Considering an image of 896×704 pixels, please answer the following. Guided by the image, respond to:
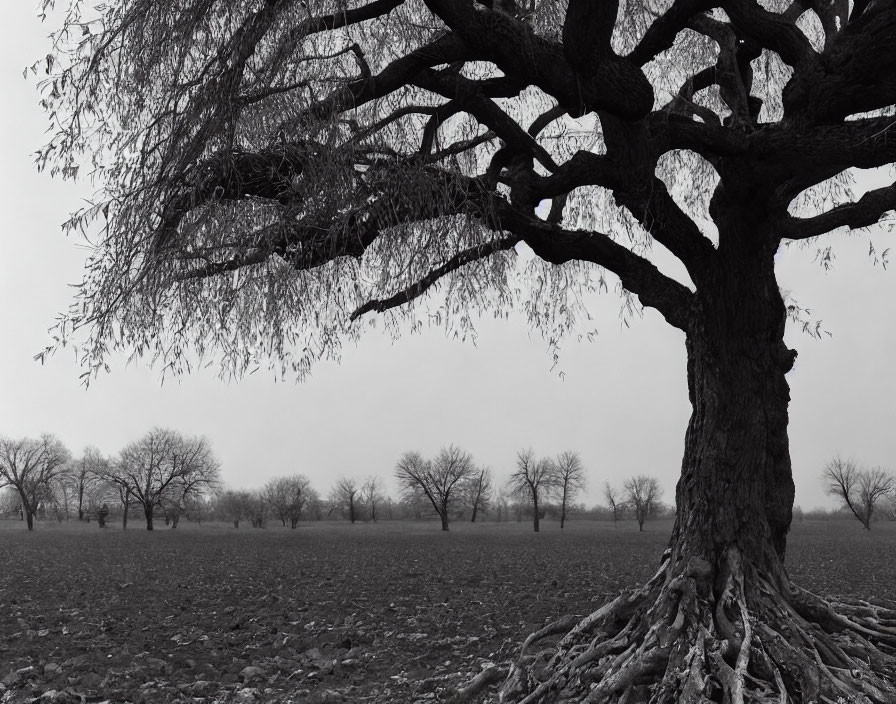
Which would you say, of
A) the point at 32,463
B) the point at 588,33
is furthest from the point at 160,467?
the point at 588,33

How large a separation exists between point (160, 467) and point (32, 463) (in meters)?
24.0

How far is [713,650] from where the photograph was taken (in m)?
4.89

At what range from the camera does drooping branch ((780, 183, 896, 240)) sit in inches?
259

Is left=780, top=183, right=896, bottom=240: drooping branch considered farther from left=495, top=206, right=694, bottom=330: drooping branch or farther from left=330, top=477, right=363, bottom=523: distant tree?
left=330, top=477, right=363, bottom=523: distant tree

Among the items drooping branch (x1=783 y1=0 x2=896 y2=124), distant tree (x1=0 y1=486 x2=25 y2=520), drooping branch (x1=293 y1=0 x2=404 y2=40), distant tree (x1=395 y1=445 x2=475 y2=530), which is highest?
drooping branch (x1=293 y1=0 x2=404 y2=40)

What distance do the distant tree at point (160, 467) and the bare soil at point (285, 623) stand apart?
38228 millimetres

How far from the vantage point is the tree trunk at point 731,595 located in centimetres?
470

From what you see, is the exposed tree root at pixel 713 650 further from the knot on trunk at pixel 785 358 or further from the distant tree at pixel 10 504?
the distant tree at pixel 10 504

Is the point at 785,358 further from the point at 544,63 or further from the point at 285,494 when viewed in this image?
the point at 285,494

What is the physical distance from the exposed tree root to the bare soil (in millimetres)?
1128

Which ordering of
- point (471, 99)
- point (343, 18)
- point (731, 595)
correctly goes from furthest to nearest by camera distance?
1. point (471, 99)
2. point (731, 595)
3. point (343, 18)

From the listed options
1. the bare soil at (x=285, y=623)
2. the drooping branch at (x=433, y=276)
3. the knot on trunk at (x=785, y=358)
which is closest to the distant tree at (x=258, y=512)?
the bare soil at (x=285, y=623)

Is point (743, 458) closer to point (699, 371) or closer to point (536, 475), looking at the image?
point (699, 371)

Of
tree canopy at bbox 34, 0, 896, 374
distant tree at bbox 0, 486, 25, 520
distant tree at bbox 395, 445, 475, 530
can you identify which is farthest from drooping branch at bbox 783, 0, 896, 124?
distant tree at bbox 0, 486, 25, 520
